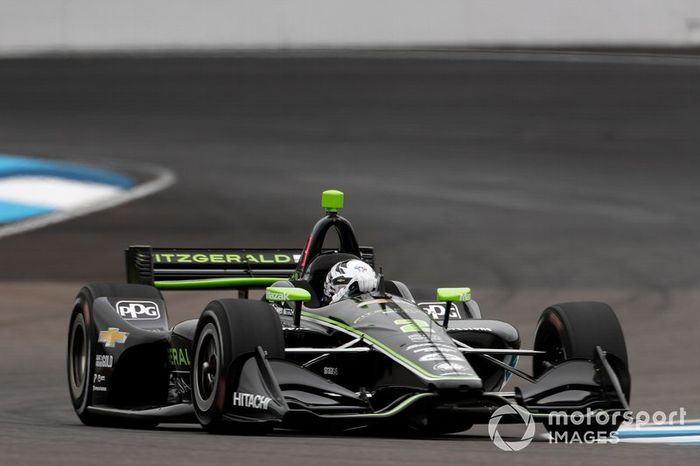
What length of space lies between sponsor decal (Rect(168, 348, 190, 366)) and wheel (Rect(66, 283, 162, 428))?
394mm

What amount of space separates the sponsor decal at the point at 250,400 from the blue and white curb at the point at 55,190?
10099 mm

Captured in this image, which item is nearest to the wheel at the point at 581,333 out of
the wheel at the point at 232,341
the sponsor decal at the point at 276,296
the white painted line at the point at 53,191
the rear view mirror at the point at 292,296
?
the rear view mirror at the point at 292,296

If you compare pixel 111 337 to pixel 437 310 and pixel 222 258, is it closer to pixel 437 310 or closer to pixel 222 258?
pixel 222 258

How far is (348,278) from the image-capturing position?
9.30 meters

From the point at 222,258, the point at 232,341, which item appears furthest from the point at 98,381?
the point at 232,341

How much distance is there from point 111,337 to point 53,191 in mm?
10474

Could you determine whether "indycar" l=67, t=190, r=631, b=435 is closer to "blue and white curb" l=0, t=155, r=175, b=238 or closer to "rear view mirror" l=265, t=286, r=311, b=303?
"rear view mirror" l=265, t=286, r=311, b=303

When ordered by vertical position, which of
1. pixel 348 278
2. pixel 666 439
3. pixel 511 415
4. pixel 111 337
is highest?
pixel 348 278

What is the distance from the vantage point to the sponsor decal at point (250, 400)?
320 inches

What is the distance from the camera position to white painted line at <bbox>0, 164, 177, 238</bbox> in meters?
18.2

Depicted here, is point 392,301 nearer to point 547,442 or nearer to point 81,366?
point 547,442

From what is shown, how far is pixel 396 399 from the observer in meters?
8.23

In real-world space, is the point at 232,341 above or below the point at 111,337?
below

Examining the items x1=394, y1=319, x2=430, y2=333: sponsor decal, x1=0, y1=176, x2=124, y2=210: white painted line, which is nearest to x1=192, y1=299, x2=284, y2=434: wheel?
x1=394, y1=319, x2=430, y2=333: sponsor decal
